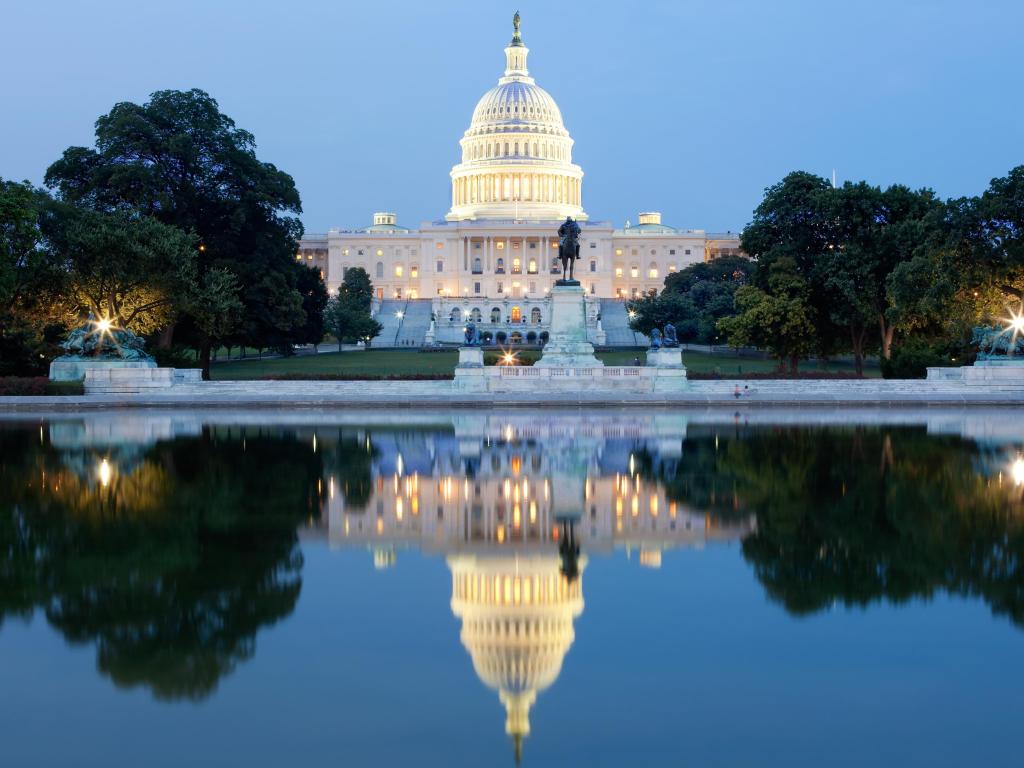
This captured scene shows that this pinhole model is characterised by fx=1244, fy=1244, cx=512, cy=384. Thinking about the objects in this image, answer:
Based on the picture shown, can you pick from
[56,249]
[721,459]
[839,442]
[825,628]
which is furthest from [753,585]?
[56,249]

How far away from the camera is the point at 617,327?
113062mm

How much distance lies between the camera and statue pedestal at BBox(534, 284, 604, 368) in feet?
155

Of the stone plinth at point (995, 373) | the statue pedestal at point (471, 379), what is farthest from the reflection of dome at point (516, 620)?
the stone plinth at point (995, 373)

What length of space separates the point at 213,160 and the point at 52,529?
142ft

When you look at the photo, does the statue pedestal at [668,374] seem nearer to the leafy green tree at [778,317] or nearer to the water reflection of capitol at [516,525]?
the leafy green tree at [778,317]

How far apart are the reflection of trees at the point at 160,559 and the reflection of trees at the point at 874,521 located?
4725 millimetres

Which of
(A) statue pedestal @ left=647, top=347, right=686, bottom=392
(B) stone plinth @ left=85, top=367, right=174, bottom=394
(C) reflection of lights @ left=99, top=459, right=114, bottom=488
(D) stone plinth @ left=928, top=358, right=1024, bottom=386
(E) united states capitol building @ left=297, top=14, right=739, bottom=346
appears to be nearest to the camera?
(C) reflection of lights @ left=99, top=459, right=114, bottom=488

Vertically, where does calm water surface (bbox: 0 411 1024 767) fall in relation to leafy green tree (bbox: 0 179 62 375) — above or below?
below

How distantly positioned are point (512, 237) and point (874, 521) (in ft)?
472

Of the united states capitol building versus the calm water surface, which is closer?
the calm water surface

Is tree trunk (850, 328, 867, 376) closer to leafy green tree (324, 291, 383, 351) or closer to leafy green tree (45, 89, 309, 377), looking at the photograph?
leafy green tree (45, 89, 309, 377)

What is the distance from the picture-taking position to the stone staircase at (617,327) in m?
103

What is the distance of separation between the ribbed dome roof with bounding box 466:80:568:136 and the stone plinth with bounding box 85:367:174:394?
400ft

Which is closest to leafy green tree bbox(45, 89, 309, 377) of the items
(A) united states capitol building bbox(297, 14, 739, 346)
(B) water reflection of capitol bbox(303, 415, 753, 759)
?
(B) water reflection of capitol bbox(303, 415, 753, 759)
